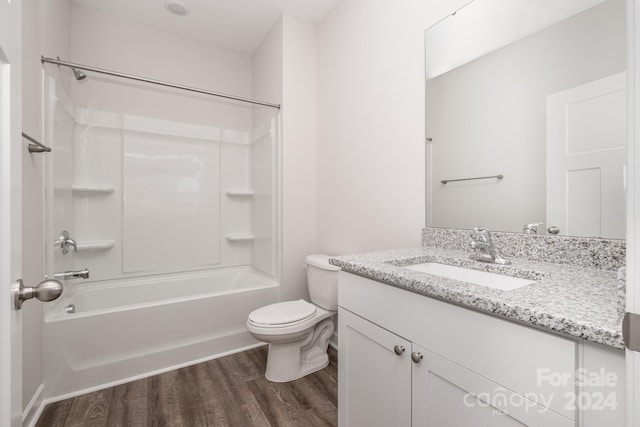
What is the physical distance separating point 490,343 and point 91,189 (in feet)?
9.00

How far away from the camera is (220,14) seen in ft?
7.79

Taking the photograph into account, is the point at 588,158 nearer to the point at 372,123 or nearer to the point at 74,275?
the point at 372,123

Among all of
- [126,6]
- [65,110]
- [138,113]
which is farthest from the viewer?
[138,113]

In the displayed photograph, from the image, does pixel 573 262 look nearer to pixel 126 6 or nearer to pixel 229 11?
pixel 229 11

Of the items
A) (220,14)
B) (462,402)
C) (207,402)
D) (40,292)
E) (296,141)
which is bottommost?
→ (207,402)

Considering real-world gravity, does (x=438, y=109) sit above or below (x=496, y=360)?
above

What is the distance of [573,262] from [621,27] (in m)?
0.76

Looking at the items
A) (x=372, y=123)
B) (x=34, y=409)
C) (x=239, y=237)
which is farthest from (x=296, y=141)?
(x=34, y=409)

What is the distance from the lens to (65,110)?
1996 mm

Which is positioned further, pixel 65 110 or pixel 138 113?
pixel 138 113

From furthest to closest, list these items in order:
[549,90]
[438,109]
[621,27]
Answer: [438,109] → [549,90] → [621,27]

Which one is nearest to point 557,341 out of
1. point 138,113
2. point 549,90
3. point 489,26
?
point 549,90

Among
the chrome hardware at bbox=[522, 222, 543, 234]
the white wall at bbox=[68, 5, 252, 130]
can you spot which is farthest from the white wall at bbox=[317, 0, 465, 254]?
the white wall at bbox=[68, 5, 252, 130]

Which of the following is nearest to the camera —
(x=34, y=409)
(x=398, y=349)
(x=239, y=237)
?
(x=398, y=349)
